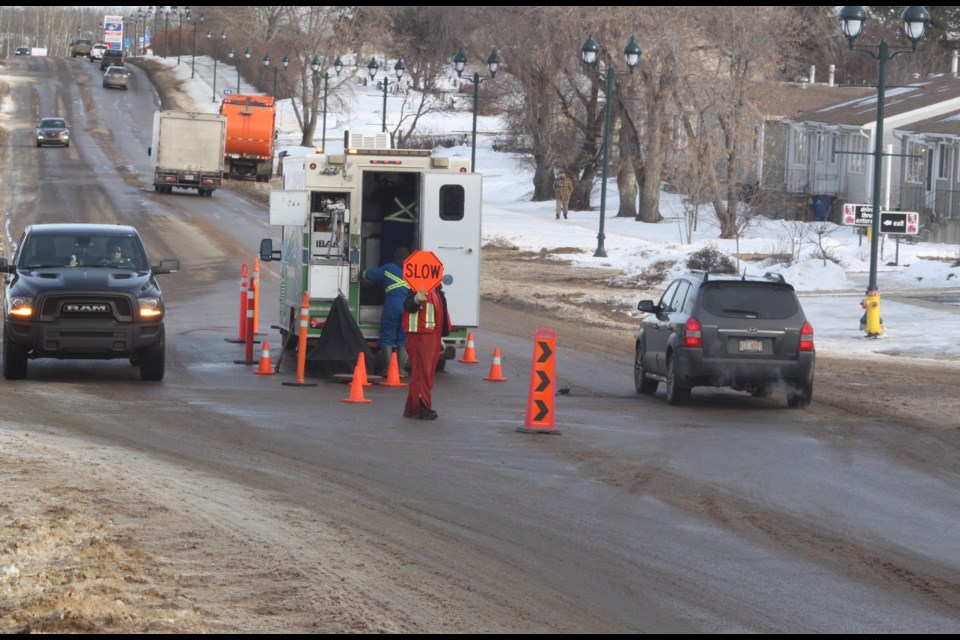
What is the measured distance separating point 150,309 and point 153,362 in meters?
0.75

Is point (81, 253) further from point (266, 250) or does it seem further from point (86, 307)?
point (266, 250)

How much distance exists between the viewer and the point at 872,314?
82.1ft

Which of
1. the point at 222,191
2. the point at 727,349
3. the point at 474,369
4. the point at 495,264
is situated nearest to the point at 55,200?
the point at 222,191

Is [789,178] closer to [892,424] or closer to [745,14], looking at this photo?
[745,14]

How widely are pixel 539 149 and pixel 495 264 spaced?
25083 mm

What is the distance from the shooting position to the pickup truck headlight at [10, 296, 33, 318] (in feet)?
55.4

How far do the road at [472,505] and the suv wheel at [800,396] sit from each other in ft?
0.58

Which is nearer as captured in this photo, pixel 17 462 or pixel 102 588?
pixel 102 588

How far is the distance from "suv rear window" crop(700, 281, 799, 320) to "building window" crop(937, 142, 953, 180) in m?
35.7

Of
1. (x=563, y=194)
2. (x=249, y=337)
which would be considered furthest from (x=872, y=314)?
(x=563, y=194)

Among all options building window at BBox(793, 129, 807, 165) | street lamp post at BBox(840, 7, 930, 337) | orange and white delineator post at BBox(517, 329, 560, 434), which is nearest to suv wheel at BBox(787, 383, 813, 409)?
orange and white delineator post at BBox(517, 329, 560, 434)

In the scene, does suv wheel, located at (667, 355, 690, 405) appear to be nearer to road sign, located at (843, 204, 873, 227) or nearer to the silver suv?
the silver suv

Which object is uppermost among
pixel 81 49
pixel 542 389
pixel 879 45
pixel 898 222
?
pixel 81 49

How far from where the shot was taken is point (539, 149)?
207ft
